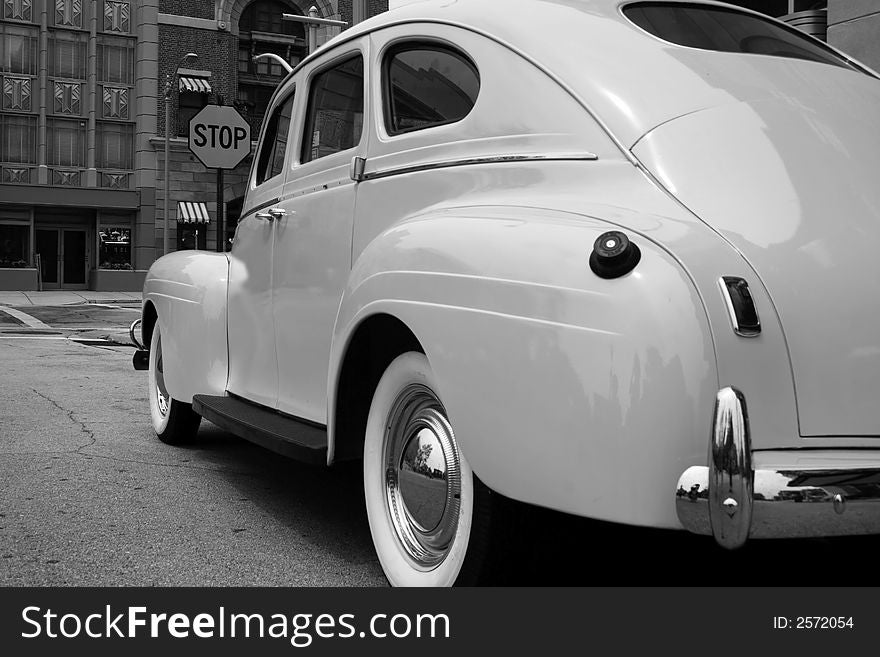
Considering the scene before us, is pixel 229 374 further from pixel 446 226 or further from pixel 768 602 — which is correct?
pixel 768 602

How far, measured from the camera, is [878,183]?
2.66 metres

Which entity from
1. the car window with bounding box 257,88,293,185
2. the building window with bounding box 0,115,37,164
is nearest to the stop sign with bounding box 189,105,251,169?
the car window with bounding box 257,88,293,185

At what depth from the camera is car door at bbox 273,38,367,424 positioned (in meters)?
3.69

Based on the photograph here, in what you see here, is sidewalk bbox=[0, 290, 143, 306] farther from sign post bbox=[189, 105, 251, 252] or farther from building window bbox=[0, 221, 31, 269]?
sign post bbox=[189, 105, 251, 252]

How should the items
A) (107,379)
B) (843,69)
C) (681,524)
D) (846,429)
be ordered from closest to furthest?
(681,524) < (846,429) < (843,69) < (107,379)

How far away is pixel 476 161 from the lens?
10.2ft

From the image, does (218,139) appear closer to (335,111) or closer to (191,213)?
(335,111)

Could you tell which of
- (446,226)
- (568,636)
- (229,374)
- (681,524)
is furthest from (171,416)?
(681,524)

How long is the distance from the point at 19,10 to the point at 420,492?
3467 centimetres

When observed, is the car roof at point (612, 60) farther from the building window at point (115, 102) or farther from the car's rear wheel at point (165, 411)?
the building window at point (115, 102)

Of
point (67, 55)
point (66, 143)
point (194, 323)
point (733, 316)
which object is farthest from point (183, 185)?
point (733, 316)

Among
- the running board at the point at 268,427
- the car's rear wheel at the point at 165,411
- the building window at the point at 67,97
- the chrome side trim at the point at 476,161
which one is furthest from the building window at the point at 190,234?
the chrome side trim at the point at 476,161

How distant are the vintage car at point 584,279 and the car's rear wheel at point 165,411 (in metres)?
1.59

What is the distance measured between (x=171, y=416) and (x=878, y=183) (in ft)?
13.3
